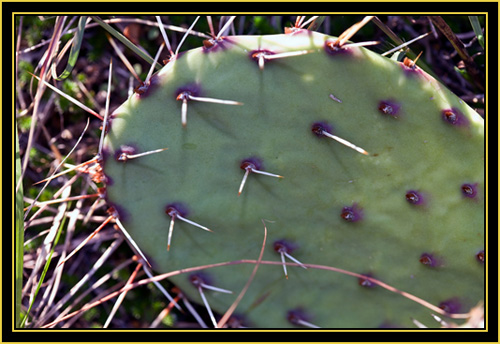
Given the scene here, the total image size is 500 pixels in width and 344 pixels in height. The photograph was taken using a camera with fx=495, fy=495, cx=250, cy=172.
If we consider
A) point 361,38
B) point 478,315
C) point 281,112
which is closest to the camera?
point 478,315

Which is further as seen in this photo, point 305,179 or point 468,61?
point 468,61

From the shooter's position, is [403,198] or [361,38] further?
[361,38]

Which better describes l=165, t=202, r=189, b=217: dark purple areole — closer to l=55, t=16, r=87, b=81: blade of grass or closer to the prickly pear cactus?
the prickly pear cactus

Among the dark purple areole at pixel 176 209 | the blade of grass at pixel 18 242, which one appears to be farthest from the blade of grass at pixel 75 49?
the dark purple areole at pixel 176 209

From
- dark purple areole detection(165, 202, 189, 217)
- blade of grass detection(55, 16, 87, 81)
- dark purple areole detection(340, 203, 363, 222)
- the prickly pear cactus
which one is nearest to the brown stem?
the prickly pear cactus

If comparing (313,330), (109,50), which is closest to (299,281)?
(313,330)

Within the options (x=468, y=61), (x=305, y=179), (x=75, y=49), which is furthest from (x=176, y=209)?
(x=468, y=61)

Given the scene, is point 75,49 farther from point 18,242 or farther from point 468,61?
point 468,61

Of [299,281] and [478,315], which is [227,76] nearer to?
[299,281]

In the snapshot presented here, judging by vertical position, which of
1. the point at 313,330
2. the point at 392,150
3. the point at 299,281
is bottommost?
the point at 313,330
